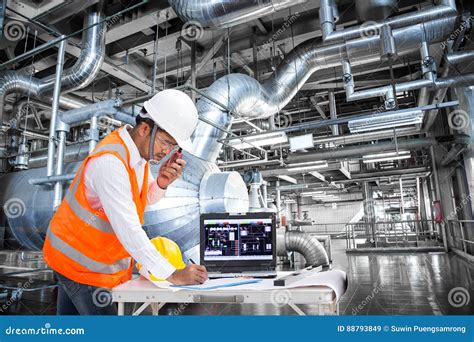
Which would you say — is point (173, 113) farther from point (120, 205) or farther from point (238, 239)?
point (238, 239)

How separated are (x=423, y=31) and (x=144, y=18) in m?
3.75

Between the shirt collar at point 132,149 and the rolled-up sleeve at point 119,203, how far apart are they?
10 cm

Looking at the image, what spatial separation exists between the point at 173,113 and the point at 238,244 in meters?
1.14

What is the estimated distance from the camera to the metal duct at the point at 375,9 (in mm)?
3930

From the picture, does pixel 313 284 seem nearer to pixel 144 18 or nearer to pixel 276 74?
pixel 276 74

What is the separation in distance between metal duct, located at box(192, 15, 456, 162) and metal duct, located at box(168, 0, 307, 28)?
85 centimetres

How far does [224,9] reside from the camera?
354 centimetres

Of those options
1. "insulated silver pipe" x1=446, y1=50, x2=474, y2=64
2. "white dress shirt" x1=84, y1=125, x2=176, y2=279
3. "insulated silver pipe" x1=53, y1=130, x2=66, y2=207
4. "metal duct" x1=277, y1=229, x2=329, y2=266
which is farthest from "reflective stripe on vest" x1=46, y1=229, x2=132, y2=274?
"metal duct" x1=277, y1=229, x2=329, y2=266

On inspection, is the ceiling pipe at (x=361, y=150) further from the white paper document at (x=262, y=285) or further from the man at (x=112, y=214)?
the man at (x=112, y=214)

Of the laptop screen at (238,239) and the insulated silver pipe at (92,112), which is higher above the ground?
the insulated silver pipe at (92,112)

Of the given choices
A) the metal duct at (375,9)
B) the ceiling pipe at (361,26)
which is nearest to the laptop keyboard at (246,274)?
the ceiling pipe at (361,26)

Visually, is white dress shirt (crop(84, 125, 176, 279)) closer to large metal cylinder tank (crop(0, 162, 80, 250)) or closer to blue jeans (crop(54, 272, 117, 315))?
blue jeans (crop(54, 272, 117, 315))

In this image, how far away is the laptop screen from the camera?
2.19 meters

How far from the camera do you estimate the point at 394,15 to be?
14.0 ft
